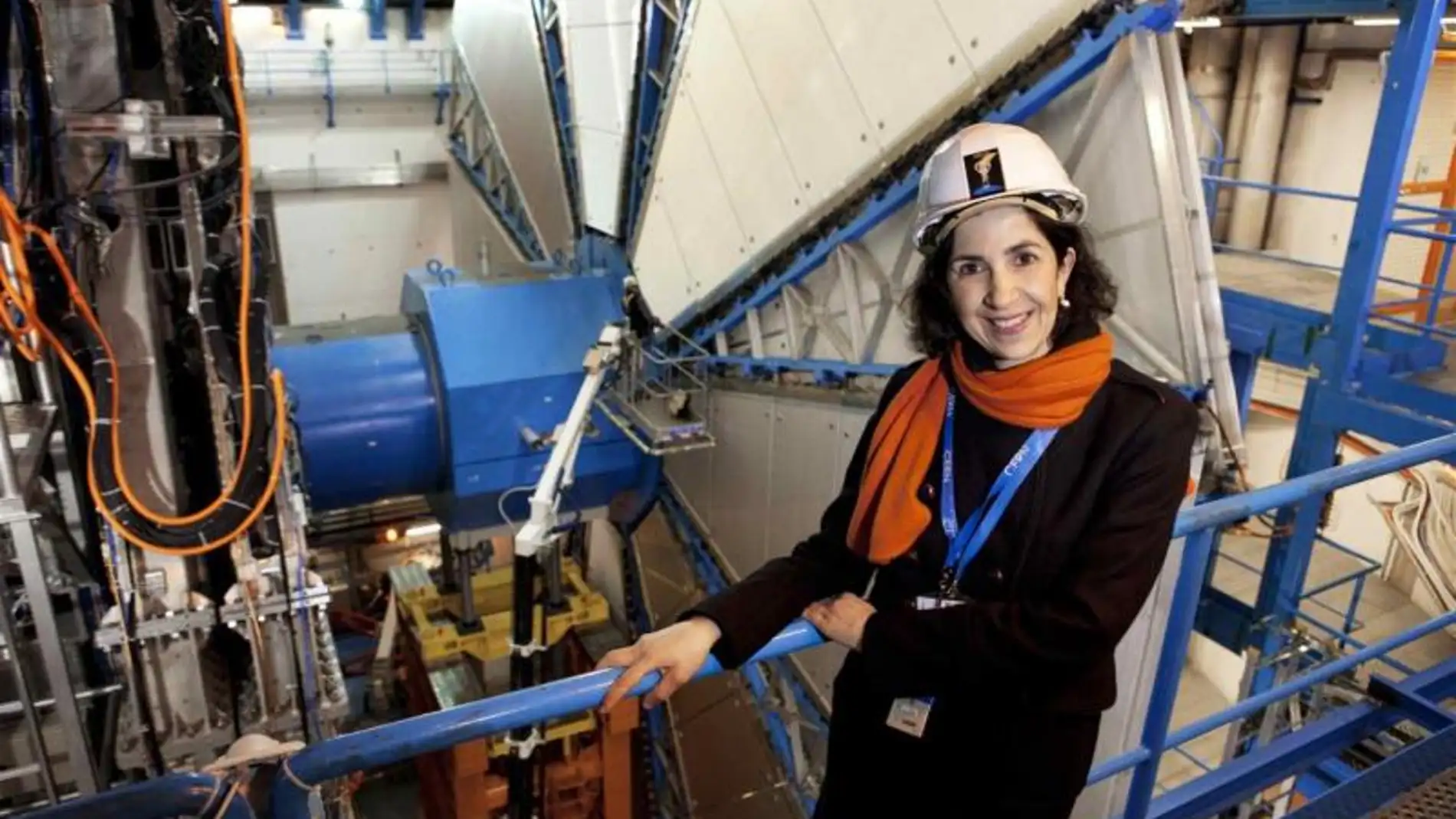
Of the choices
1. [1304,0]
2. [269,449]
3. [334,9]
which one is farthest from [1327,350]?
[334,9]

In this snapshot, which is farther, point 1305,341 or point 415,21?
point 415,21

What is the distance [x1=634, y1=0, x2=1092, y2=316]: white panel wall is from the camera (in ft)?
11.0

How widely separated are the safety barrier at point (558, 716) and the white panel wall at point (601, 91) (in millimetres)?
3887

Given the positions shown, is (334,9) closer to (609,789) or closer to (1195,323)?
(609,789)

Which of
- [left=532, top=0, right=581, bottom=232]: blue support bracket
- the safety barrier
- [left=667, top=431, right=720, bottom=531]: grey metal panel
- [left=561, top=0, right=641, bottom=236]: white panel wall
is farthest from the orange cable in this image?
[left=532, top=0, right=581, bottom=232]: blue support bracket

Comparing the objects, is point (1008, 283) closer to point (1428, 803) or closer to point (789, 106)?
point (1428, 803)

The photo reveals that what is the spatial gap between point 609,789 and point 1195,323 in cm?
437

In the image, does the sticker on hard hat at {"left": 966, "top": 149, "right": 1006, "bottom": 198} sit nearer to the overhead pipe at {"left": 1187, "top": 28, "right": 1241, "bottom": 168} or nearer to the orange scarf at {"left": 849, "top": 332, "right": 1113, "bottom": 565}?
the orange scarf at {"left": 849, "top": 332, "right": 1113, "bottom": 565}

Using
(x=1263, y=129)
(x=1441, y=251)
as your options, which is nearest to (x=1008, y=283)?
(x=1441, y=251)

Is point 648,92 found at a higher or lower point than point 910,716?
higher

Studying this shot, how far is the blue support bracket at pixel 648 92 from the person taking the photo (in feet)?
16.0

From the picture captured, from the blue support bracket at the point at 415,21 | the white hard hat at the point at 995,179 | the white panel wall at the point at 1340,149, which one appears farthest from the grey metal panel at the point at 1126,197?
the blue support bracket at the point at 415,21

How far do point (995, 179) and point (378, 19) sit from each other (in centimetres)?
936

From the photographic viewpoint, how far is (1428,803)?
7.92 feet
